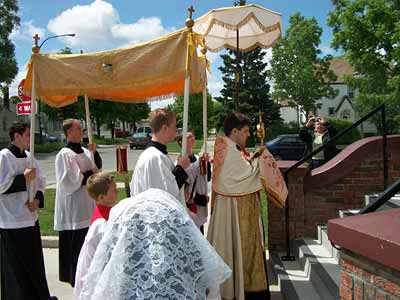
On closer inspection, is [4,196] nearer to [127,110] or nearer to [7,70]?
[7,70]

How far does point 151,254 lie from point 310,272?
134 inches

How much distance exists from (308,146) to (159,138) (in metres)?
5.46

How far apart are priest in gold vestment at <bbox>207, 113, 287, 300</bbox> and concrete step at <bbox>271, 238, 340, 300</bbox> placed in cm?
32

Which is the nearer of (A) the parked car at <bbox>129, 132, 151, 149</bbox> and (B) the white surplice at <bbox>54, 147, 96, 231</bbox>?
(B) the white surplice at <bbox>54, 147, 96, 231</bbox>

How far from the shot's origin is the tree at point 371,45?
24594 mm

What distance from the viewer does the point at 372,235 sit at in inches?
99.0

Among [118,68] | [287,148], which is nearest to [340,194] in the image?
[118,68]

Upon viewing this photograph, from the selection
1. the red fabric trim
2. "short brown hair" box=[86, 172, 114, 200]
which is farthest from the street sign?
the red fabric trim

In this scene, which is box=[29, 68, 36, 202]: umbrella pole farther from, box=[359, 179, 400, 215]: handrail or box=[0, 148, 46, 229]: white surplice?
box=[359, 179, 400, 215]: handrail

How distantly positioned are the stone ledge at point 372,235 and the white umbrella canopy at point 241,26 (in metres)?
3.19

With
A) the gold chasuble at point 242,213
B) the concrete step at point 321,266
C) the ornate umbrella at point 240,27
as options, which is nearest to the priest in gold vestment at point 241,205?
the gold chasuble at point 242,213

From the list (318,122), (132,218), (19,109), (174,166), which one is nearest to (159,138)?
(174,166)

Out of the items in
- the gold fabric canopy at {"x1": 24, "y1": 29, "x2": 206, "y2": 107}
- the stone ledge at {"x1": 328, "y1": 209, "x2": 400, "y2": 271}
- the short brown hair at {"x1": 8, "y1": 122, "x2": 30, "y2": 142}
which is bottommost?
the stone ledge at {"x1": 328, "y1": 209, "x2": 400, "y2": 271}

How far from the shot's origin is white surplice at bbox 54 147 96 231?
5.32 m
